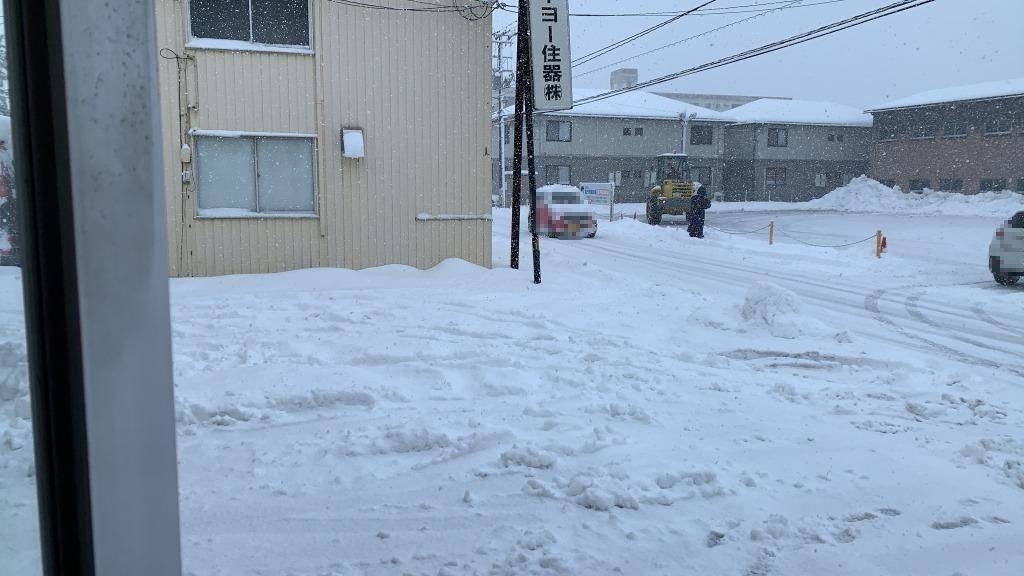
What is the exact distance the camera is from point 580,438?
4914 mm

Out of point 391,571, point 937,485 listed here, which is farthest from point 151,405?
point 937,485

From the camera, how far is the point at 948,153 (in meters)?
45.8

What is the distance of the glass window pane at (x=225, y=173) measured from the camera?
12453 mm

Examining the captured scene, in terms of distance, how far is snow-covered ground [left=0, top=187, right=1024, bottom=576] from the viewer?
3449 mm

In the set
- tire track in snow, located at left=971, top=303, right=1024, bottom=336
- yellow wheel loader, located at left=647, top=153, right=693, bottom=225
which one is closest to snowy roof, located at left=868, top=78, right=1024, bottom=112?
yellow wheel loader, located at left=647, top=153, right=693, bottom=225

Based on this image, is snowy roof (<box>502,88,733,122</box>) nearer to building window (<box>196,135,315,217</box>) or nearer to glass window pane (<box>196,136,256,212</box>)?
building window (<box>196,135,315,217</box>)

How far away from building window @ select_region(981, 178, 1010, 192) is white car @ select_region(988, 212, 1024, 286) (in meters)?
35.1

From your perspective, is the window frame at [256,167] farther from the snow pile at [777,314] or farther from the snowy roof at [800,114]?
the snowy roof at [800,114]

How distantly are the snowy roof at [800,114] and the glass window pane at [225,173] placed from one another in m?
47.1

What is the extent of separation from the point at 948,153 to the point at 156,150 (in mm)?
53155

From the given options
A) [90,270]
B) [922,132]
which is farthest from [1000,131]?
[90,270]

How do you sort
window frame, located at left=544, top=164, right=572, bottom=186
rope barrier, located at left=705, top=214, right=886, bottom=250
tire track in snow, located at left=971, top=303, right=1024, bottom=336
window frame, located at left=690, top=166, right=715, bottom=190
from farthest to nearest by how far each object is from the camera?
window frame, located at left=690, top=166, right=715, bottom=190 → window frame, located at left=544, top=164, right=572, bottom=186 → rope barrier, located at left=705, top=214, right=886, bottom=250 → tire track in snow, located at left=971, top=303, right=1024, bottom=336

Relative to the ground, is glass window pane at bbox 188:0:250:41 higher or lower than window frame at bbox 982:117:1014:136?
lower

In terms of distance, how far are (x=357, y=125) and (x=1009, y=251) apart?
12397mm
